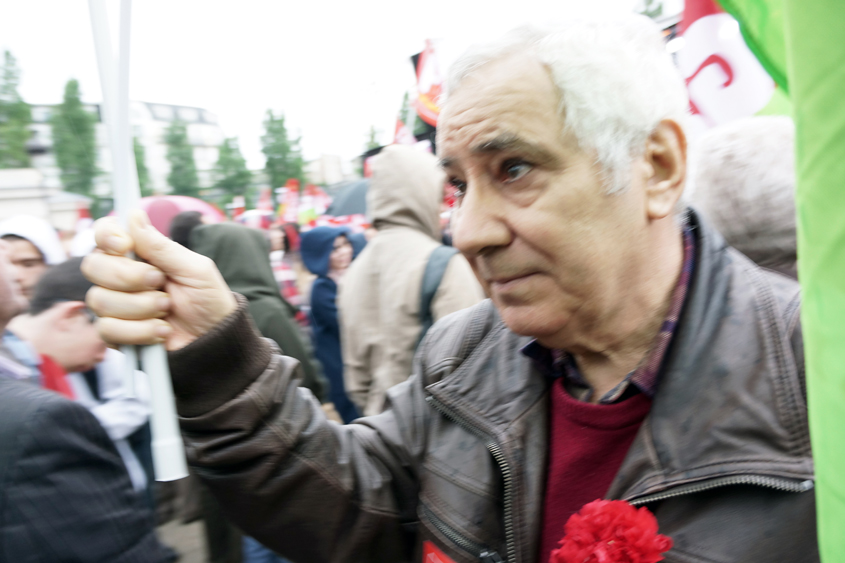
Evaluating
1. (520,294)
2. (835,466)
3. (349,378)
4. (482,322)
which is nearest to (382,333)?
(349,378)

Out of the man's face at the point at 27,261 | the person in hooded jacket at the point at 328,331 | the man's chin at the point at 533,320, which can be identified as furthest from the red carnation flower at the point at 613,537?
the man's face at the point at 27,261

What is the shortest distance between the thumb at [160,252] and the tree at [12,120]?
1.05 m

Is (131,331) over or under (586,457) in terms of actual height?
over

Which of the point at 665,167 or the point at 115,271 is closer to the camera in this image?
the point at 115,271

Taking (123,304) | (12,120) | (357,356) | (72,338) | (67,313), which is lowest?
(357,356)

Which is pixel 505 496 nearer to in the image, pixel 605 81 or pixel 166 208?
pixel 605 81

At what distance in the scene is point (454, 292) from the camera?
2.92 metres

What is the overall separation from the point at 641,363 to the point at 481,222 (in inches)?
16.0

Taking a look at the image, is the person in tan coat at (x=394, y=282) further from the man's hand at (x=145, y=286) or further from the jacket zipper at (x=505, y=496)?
the man's hand at (x=145, y=286)

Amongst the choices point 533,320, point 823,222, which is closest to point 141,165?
point 533,320

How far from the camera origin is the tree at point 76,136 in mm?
1356

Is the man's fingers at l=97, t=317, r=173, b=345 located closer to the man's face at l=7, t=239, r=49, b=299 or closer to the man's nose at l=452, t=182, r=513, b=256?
the man's nose at l=452, t=182, r=513, b=256

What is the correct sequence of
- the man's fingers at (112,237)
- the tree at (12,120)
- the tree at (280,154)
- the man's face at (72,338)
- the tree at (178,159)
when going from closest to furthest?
1. the man's fingers at (112,237)
2. the tree at (12,120)
3. the man's face at (72,338)
4. the tree at (178,159)
5. the tree at (280,154)

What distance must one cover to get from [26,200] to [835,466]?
456cm
